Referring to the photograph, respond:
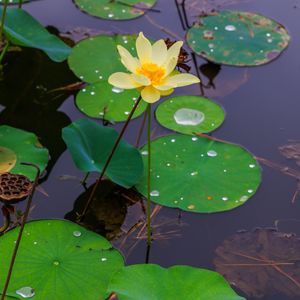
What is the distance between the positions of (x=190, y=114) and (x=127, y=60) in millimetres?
864

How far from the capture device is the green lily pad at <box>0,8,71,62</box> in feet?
8.20

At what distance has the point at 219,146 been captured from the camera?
2410 millimetres

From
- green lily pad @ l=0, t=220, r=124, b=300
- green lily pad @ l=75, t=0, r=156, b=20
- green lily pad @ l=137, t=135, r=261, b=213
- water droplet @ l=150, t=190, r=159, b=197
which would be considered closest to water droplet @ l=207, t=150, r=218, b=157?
green lily pad @ l=137, t=135, r=261, b=213

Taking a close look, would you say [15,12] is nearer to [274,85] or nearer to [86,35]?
[86,35]

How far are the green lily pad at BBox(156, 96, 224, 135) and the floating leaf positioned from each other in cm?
54

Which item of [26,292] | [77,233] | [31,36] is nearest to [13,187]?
[77,233]

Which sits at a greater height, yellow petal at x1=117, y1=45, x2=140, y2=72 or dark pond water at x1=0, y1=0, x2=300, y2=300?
yellow petal at x1=117, y1=45, x2=140, y2=72

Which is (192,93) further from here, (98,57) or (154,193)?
(154,193)

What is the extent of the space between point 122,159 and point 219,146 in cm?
41

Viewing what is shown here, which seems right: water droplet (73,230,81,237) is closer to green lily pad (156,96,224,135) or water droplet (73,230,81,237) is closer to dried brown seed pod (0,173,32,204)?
dried brown seed pod (0,173,32,204)

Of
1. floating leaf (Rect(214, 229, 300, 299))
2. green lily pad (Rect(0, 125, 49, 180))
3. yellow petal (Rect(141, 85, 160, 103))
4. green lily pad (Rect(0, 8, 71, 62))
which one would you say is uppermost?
yellow petal (Rect(141, 85, 160, 103))

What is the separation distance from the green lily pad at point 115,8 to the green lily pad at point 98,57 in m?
0.21

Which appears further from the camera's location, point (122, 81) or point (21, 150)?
point (21, 150)

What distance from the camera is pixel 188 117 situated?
2562 millimetres
